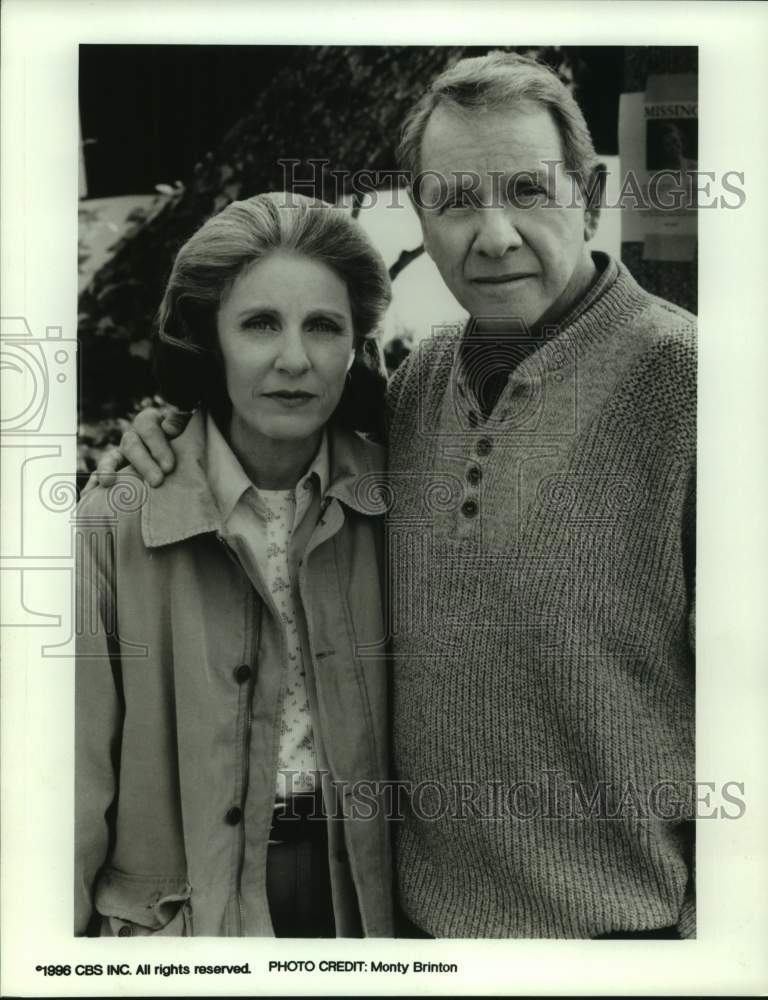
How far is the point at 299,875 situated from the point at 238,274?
→ 43.5 inches

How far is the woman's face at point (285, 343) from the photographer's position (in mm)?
1755

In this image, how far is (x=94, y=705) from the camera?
1885 millimetres

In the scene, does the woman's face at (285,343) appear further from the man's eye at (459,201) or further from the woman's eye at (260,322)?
the man's eye at (459,201)

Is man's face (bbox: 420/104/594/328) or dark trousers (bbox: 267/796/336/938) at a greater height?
man's face (bbox: 420/104/594/328)

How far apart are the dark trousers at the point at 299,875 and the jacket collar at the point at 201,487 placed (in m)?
0.56

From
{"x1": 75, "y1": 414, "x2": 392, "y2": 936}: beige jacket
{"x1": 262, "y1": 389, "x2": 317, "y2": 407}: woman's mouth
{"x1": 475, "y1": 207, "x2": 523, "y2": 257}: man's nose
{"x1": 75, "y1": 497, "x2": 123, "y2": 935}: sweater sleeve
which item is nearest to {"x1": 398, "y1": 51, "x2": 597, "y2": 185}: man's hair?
{"x1": 475, "y1": 207, "x2": 523, "y2": 257}: man's nose

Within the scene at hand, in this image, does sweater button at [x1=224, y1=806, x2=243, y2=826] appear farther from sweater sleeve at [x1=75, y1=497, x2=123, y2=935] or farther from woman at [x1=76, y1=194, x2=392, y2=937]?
sweater sleeve at [x1=75, y1=497, x2=123, y2=935]

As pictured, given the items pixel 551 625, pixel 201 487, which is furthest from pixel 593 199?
pixel 201 487

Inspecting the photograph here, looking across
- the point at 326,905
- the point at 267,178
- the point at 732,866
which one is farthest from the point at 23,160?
the point at 732,866

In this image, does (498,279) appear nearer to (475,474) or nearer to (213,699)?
(475,474)

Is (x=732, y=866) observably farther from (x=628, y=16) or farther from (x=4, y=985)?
(x=628, y=16)

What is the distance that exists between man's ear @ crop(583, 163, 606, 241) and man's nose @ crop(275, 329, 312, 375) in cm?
56

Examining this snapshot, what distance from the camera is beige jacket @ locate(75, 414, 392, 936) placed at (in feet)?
5.90

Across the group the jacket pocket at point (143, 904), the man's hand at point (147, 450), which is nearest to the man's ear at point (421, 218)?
the man's hand at point (147, 450)
